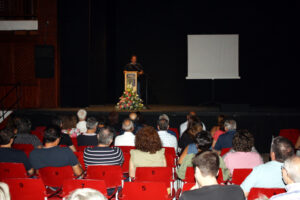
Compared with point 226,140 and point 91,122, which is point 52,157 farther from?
point 226,140

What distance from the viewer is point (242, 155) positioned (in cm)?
383

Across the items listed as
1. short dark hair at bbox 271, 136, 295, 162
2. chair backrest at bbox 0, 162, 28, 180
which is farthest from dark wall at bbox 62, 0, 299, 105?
short dark hair at bbox 271, 136, 295, 162

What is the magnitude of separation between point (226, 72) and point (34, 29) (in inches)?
246

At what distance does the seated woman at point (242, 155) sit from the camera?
382 cm

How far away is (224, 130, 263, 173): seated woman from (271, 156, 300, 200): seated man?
145 centimetres

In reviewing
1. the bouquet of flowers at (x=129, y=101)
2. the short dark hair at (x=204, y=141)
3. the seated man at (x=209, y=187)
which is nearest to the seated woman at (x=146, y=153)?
the short dark hair at (x=204, y=141)

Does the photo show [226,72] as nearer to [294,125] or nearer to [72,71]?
[294,125]

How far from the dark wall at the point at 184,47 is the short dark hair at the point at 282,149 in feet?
28.5

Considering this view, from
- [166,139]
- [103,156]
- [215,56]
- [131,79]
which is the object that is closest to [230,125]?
[166,139]

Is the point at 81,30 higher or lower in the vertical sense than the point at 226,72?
higher

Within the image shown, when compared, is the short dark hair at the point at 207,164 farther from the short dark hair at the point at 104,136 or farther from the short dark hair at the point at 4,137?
the short dark hair at the point at 4,137

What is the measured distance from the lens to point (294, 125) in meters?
8.39

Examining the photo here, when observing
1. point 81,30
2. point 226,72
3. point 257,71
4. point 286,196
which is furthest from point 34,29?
point 286,196

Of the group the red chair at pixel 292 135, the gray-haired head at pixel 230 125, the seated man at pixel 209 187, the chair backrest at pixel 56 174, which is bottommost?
the red chair at pixel 292 135
